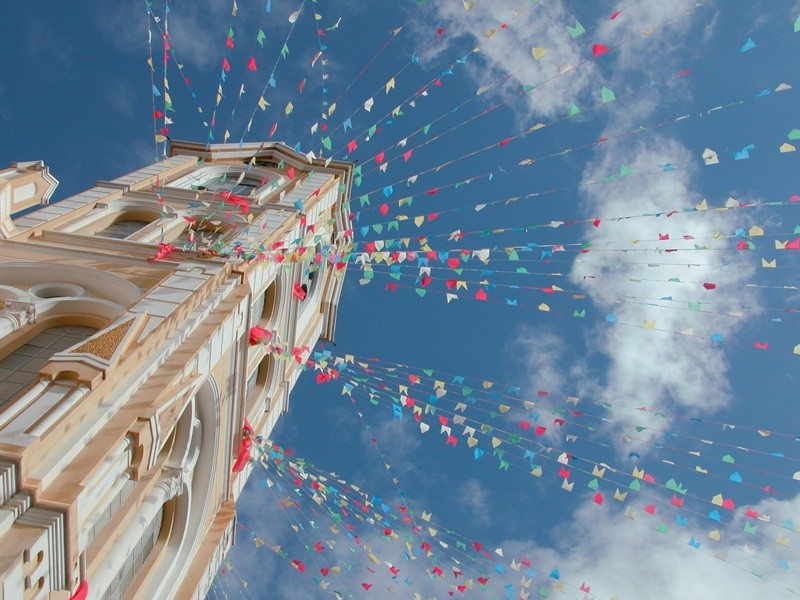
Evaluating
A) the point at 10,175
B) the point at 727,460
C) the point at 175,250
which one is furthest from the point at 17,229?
the point at 727,460

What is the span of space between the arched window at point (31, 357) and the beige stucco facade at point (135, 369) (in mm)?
26

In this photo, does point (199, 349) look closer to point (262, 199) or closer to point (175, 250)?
point (175, 250)

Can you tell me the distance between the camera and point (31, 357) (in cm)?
877

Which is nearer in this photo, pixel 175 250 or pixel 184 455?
pixel 184 455

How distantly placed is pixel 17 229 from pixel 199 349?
18.3 ft

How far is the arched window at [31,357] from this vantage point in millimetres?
8203

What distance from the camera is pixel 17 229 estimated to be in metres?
11.5

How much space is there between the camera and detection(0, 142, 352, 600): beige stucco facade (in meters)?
5.96

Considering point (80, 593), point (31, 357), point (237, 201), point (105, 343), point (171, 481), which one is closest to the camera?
point (80, 593)

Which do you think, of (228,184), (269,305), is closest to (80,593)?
(269,305)

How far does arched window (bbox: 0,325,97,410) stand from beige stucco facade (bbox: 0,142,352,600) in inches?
1.0

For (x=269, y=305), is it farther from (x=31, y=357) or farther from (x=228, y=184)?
(x=31, y=357)

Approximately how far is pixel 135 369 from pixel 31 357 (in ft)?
7.97

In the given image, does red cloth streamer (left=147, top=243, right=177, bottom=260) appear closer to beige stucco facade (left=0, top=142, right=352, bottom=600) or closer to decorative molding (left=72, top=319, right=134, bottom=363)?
beige stucco facade (left=0, top=142, right=352, bottom=600)
